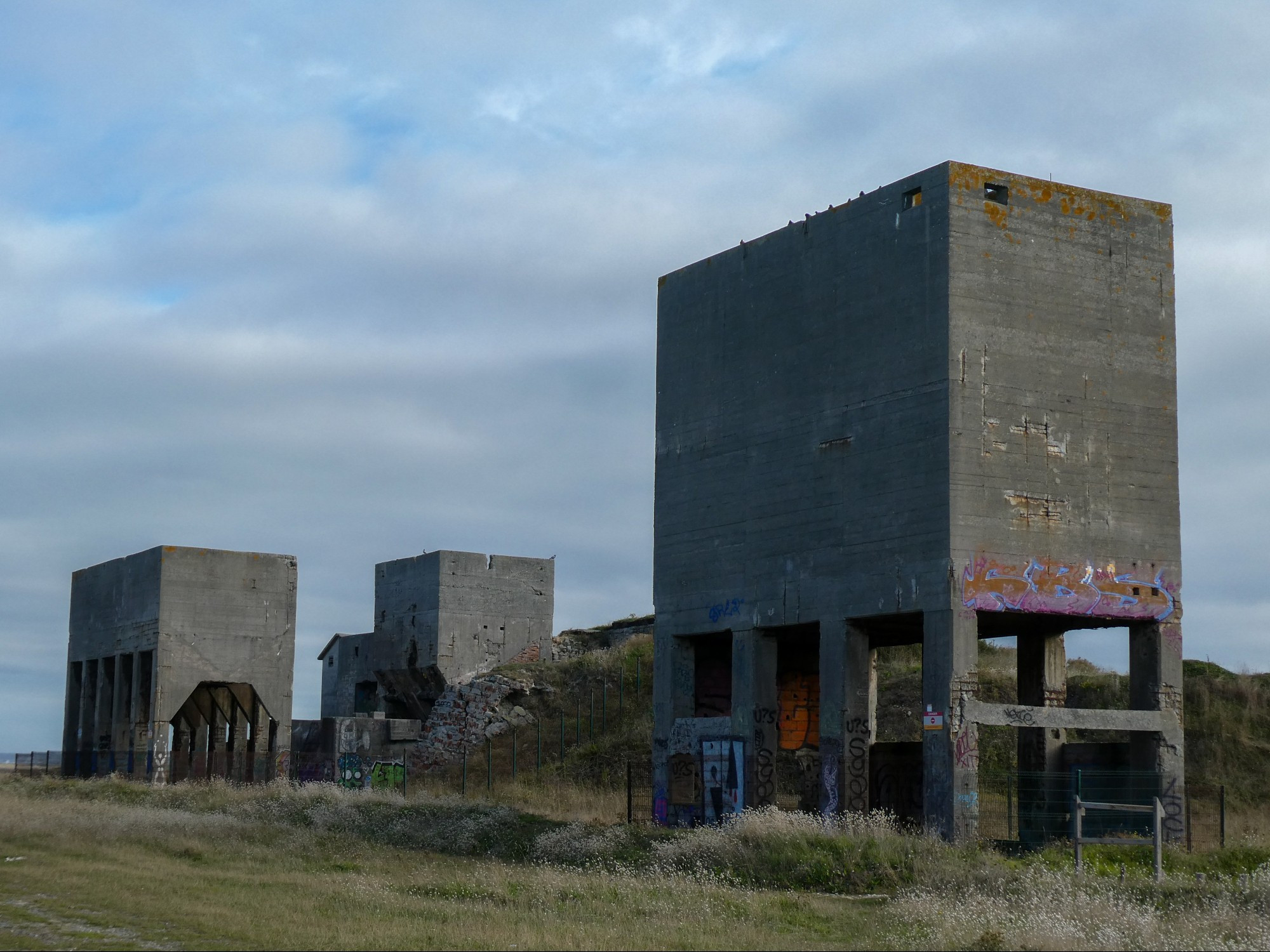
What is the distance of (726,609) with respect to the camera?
32438 millimetres

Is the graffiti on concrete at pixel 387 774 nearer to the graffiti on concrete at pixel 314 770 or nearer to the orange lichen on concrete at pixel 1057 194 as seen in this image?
the graffiti on concrete at pixel 314 770

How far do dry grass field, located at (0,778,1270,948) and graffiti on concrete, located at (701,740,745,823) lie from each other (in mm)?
2195

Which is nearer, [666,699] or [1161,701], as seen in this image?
[1161,701]

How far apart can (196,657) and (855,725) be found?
29770mm

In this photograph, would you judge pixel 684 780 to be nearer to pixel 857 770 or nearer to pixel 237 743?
pixel 857 770

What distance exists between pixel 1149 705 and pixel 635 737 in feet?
72.9

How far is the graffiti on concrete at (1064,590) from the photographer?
27.5 m

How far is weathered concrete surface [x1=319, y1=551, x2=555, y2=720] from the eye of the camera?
62719 mm

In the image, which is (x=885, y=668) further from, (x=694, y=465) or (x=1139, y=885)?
(x=1139, y=885)

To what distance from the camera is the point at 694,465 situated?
34.0 m

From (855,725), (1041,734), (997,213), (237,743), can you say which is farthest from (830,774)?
(237,743)

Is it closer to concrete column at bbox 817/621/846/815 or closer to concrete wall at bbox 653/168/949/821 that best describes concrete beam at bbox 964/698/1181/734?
concrete wall at bbox 653/168/949/821

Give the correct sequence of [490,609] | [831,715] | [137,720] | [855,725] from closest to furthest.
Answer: [855,725] → [831,715] → [137,720] → [490,609]

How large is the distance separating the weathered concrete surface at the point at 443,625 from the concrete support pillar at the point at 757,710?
32043 millimetres
